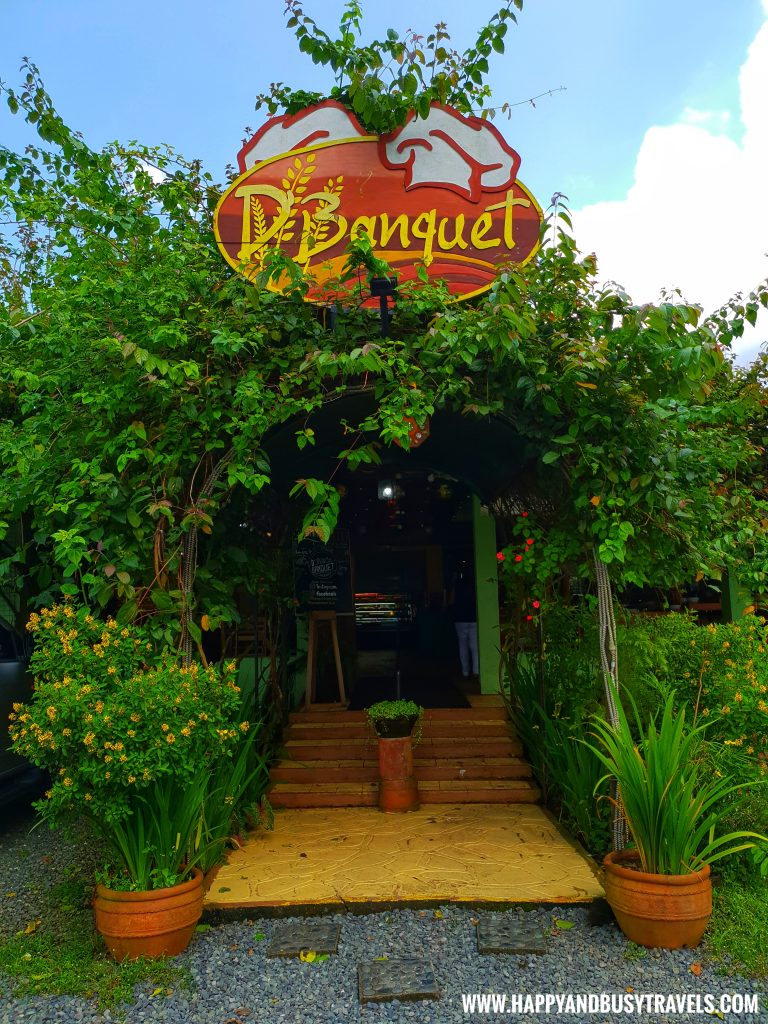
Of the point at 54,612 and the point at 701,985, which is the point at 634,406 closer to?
the point at 701,985

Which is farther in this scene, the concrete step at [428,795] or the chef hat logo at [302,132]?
the concrete step at [428,795]

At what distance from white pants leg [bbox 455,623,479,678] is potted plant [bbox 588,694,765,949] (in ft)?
13.8

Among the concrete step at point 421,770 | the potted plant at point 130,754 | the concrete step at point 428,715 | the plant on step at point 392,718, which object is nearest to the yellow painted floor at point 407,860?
the concrete step at point 421,770

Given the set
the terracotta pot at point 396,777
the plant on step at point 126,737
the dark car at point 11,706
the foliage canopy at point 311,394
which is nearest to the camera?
the plant on step at point 126,737

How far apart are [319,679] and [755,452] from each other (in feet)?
13.9

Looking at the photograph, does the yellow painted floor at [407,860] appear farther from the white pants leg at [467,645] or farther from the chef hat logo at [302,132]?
the chef hat logo at [302,132]

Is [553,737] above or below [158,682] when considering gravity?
below

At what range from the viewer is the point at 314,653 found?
20.4 feet

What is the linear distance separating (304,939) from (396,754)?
1.74 meters

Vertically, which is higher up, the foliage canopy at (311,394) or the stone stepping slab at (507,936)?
the foliage canopy at (311,394)

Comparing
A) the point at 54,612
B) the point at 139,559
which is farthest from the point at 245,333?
the point at 54,612

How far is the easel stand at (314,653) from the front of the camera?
19.8 ft

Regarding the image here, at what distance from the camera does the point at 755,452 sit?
5852 millimetres

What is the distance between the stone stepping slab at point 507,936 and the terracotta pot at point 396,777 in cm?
155
